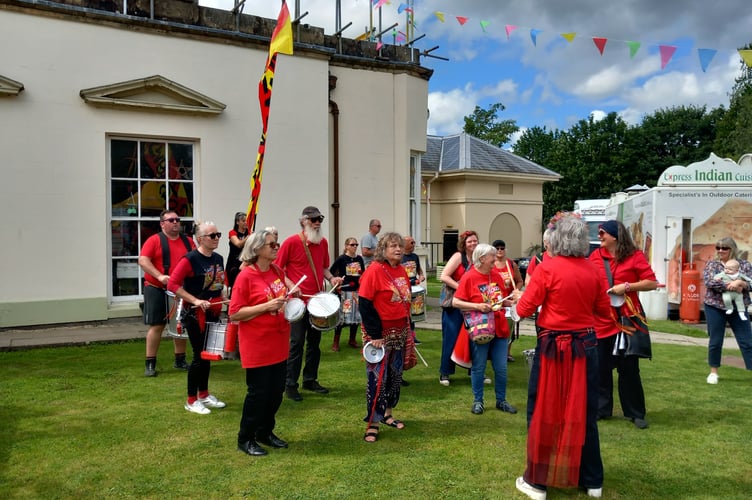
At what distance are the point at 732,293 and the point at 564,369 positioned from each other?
442 centimetres

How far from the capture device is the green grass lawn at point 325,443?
417 centimetres

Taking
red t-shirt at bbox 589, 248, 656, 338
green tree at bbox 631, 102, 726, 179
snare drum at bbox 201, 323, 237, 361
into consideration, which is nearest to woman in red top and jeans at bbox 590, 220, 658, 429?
red t-shirt at bbox 589, 248, 656, 338

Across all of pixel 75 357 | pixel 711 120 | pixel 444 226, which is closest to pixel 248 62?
pixel 75 357

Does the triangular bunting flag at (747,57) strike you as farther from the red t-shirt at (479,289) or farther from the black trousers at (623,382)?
the red t-shirt at (479,289)

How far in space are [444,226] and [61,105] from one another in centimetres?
1962

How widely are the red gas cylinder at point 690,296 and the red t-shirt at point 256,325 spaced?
418 inches

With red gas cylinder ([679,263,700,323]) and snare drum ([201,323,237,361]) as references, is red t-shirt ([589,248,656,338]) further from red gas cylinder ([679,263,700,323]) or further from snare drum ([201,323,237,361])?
red gas cylinder ([679,263,700,323])

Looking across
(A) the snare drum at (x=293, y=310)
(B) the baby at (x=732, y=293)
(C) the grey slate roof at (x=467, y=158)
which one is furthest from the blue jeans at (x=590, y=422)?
(C) the grey slate roof at (x=467, y=158)

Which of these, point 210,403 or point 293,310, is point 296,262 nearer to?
point 293,310

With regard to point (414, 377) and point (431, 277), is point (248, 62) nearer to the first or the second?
point (414, 377)

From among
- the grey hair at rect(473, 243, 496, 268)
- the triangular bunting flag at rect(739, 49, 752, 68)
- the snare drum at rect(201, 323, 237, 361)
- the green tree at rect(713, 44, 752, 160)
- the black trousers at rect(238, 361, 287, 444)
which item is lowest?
the black trousers at rect(238, 361, 287, 444)

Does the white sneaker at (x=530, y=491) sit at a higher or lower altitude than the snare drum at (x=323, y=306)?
lower

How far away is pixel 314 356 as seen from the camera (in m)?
6.53

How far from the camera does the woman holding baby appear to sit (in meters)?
7.09
